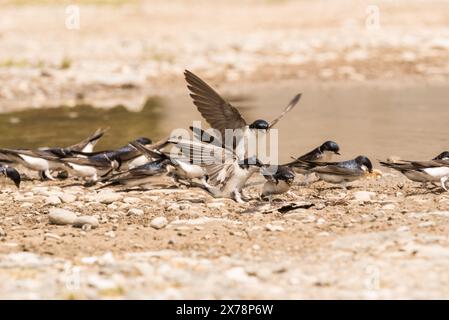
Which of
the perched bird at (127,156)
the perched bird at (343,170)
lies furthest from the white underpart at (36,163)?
the perched bird at (343,170)

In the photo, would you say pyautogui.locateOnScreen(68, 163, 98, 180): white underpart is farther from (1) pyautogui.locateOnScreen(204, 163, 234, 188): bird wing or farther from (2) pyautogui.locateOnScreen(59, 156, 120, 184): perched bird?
(1) pyautogui.locateOnScreen(204, 163, 234, 188): bird wing

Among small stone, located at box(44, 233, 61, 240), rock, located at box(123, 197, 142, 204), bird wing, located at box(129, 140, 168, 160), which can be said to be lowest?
rock, located at box(123, 197, 142, 204)

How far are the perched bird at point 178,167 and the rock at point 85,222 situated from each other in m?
1.83

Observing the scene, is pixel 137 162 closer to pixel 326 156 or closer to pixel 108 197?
pixel 108 197

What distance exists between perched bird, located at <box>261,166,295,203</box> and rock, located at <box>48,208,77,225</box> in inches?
69.6

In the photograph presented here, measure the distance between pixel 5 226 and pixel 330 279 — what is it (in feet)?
10.1

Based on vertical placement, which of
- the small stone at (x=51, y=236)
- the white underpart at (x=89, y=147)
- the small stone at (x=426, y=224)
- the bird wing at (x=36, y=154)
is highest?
the bird wing at (x=36, y=154)

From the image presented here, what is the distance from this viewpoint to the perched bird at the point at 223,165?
8.88m

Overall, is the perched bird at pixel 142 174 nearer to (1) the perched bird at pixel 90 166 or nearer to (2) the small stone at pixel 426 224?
(1) the perched bird at pixel 90 166

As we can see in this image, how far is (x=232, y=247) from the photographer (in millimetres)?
7020

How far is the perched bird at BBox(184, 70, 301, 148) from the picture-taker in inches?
380

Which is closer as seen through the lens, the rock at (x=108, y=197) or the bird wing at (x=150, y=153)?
the rock at (x=108, y=197)

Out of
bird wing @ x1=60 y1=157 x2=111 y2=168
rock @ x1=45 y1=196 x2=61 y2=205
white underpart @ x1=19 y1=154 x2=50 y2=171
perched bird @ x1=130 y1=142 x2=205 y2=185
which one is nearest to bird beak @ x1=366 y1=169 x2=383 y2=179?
perched bird @ x1=130 y1=142 x2=205 y2=185
